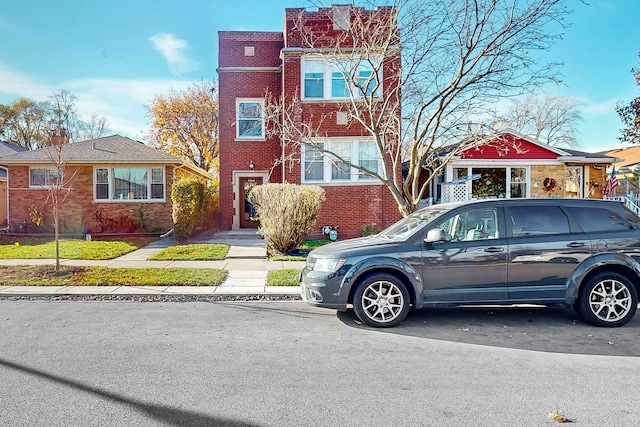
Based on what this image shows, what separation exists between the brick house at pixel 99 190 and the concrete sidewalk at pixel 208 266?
108 inches

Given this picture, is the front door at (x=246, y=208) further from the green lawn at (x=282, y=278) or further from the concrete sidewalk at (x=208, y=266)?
the green lawn at (x=282, y=278)

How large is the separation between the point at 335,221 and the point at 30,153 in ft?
43.5

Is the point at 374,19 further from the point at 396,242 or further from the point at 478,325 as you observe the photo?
the point at 478,325

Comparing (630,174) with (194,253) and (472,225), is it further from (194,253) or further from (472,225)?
(194,253)

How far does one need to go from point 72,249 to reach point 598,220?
12968mm

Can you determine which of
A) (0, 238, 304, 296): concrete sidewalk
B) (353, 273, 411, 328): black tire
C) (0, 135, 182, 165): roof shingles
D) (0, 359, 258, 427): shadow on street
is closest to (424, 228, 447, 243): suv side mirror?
(353, 273, 411, 328): black tire

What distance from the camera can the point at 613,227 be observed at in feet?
19.3

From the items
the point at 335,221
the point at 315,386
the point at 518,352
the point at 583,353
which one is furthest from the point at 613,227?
the point at 335,221

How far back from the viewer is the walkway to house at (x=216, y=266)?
297 inches

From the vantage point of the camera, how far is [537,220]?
5.89 m

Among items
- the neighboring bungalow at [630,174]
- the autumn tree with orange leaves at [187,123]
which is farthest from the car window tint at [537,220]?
the autumn tree with orange leaves at [187,123]

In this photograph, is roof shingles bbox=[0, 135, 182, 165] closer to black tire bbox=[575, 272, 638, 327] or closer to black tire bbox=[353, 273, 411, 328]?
black tire bbox=[353, 273, 411, 328]

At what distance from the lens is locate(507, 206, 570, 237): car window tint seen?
19.1 ft

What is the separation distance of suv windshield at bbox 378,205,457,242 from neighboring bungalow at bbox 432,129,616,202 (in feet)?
33.8
